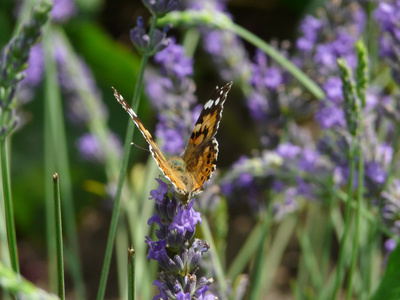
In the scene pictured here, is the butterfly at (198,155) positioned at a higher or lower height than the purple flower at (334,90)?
higher

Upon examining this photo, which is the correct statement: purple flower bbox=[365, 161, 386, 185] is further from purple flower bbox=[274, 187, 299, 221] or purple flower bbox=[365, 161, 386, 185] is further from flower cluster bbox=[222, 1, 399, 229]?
purple flower bbox=[274, 187, 299, 221]

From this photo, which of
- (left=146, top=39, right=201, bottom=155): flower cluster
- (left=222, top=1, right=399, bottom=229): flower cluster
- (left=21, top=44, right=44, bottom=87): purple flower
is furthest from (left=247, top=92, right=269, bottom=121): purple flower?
(left=21, top=44, right=44, bottom=87): purple flower

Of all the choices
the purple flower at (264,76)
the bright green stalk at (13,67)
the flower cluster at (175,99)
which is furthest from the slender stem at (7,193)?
the purple flower at (264,76)

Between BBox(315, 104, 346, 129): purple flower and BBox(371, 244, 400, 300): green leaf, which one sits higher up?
BBox(315, 104, 346, 129): purple flower

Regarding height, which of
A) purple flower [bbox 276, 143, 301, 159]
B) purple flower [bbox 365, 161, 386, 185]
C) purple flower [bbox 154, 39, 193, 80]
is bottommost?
purple flower [bbox 365, 161, 386, 185]

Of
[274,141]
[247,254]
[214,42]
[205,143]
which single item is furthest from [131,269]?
[214,42]

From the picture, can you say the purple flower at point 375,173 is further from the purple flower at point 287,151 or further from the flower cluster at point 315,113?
the purple flower at point 287,151
